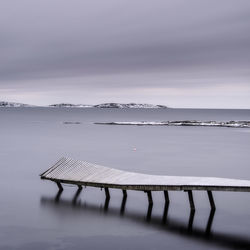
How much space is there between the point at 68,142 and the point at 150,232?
1654 inches

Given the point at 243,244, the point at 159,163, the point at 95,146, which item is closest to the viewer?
the point at 243,244

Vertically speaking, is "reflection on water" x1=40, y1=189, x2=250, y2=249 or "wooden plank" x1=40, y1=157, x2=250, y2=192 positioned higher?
"wooden plank" x1=40, y1=157, x2=250, y2=192

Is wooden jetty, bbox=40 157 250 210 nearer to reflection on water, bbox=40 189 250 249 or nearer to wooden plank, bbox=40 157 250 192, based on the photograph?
wooden plank, bbox=40 157 250 192

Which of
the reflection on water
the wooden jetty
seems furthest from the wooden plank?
the reflection on water

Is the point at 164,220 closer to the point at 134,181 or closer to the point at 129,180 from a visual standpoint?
the point at 134,181

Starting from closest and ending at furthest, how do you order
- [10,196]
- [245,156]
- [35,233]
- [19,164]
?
1. [35,233]
2. [10,196]
3. [19,164]
4. [245,156]

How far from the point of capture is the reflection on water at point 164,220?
15.0 meters

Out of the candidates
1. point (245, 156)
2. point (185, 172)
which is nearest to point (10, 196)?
point (185, 172)

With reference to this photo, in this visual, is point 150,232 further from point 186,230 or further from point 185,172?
point 185,172

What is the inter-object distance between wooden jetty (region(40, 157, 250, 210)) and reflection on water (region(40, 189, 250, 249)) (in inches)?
35.1

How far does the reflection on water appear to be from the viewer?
591 inches

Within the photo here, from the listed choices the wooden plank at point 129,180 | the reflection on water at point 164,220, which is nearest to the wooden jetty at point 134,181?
Answer: the wooden plank at point 129,180

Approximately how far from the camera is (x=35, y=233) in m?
15.7

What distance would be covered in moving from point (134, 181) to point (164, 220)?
92.9 inches
